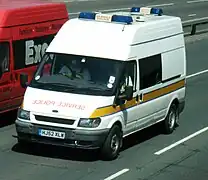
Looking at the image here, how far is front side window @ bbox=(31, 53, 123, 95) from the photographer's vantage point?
42.8ft

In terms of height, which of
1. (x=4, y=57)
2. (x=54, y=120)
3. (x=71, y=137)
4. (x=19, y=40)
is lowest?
(x=71, y=137)

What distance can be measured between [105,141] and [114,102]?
0.71m

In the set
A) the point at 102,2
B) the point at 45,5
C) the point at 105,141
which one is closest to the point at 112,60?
the point at 105,141

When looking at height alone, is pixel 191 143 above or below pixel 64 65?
below

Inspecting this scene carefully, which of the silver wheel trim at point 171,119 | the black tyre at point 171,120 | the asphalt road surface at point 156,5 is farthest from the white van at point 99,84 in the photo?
the asphalt road surface at point 156,5

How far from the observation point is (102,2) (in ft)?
152

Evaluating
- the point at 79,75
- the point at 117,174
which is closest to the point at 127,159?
the point at 117,174

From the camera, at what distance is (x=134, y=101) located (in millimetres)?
13609

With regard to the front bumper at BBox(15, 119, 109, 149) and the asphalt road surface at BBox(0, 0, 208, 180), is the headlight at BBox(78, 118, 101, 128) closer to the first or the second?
the front bumper at BBox(15, 119, 109, 149)

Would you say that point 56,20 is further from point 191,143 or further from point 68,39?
point 191,143

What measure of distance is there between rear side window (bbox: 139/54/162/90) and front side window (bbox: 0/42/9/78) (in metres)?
3.01

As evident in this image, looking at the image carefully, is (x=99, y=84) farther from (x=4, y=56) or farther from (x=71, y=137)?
(x=4, y=56)

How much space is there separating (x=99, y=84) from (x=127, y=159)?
1418mm

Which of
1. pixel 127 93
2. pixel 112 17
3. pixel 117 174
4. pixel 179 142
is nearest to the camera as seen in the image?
pixel 117 174
